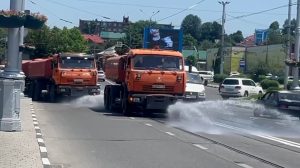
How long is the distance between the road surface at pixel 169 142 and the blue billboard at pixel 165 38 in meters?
31.4

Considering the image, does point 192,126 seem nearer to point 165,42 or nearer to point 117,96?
point 117,96

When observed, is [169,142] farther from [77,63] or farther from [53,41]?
[53,41]

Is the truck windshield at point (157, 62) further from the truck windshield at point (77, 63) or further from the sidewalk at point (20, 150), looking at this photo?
the truck windshield at point (77, 63)

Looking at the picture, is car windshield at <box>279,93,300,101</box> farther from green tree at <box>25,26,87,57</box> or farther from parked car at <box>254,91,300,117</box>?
green tree at <box>25,26,87,57</box>

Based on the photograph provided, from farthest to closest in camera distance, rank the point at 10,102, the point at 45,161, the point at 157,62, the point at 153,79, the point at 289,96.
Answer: the point at 289,96
the point at 157,62
the point at 153,79
the point at 10,102
the point at 45,161

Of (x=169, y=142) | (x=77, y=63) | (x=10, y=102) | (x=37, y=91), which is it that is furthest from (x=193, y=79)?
(x=10, y=102)

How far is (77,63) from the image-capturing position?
38094 mm

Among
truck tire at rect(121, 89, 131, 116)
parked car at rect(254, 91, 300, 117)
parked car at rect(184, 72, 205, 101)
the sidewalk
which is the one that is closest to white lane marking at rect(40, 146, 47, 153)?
the sidewalk

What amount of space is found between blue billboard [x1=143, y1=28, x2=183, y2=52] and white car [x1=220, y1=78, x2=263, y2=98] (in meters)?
5.30

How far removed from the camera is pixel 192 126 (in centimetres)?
2384

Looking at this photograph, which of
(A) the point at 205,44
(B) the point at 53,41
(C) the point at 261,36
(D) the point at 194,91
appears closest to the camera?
(D) the point at 194,91

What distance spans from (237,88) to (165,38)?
39.5 feet

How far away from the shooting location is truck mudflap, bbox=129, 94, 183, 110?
27.3 metres

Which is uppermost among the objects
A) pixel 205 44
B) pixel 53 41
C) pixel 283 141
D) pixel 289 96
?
pixel 205 44
